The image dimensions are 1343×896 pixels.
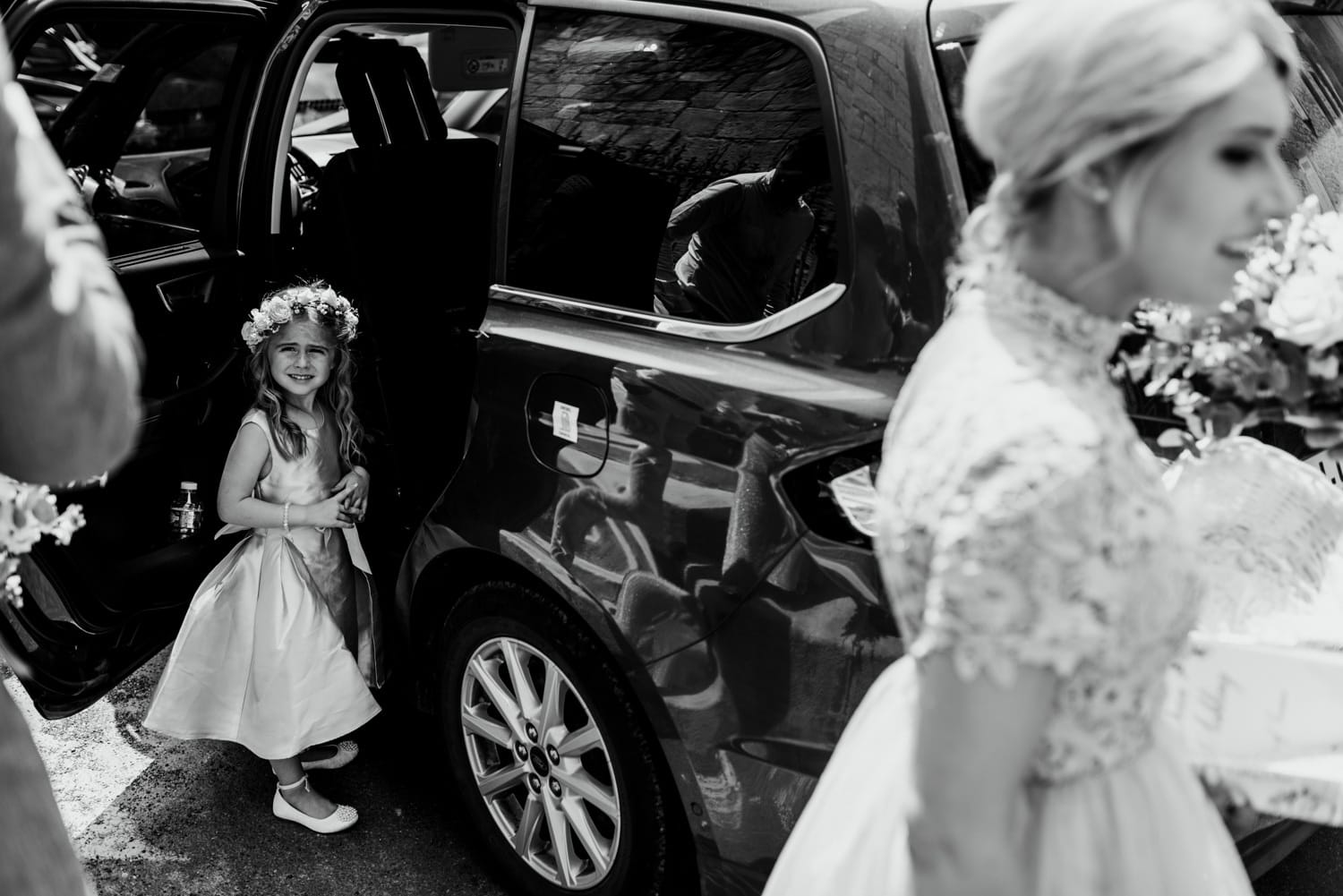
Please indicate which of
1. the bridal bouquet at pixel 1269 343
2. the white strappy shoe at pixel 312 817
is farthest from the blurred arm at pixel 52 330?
the white strappy shoe at pixel 312 817

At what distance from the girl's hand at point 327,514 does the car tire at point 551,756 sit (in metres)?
0.45

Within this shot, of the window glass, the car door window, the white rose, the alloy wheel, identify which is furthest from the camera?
the car door window

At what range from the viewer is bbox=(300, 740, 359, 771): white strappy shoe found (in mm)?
3562

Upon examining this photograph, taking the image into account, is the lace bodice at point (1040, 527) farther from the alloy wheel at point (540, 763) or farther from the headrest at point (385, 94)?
the headrest at point (385, 94)

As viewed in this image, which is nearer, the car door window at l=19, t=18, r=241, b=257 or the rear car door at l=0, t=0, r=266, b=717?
the rear car door at l=0, t=0, r=266, b=717

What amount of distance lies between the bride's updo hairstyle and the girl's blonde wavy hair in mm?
2388

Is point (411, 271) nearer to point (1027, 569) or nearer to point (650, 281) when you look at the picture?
point (650, 281)

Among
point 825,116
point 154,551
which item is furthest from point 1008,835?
point 154,551

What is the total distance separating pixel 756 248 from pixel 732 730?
2.85ft

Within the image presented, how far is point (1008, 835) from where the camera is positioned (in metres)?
1.22

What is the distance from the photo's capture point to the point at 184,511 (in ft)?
11.4

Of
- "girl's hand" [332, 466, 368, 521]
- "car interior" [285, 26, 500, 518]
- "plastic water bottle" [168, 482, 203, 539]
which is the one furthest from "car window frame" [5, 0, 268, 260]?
"girl's hand" [332, 466, 368, 521]

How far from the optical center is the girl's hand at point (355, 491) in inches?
134

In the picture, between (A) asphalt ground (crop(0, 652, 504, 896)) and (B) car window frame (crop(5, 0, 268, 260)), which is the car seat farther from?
(A) asphalt ground (crop(0, 652, 504, 896))
